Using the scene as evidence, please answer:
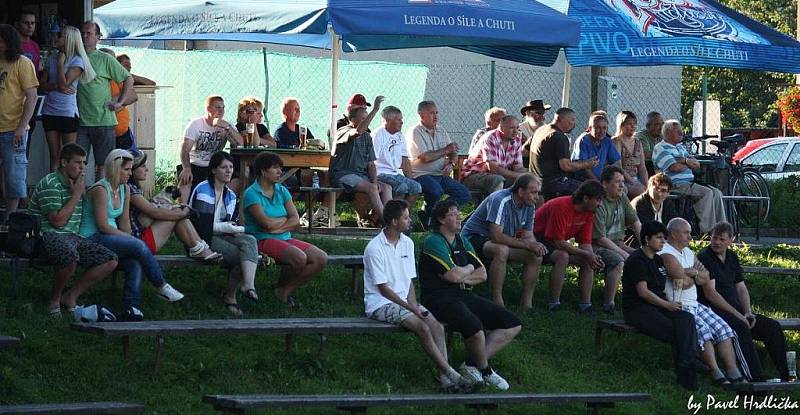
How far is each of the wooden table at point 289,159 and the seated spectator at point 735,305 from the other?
3730 millimetres

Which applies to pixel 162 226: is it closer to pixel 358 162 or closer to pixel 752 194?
pixel 358 162

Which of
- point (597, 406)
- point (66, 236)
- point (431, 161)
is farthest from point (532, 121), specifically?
point (66, 236)

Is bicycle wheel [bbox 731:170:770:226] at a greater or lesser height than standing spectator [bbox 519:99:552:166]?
lesser

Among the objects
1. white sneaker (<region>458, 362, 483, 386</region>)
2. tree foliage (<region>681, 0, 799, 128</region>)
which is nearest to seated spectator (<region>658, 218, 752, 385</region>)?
white sneaker (<region>458, 362, 483, 386</region>)

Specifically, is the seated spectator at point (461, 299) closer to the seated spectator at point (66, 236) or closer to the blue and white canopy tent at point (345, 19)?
the seated spectator at point (66, 236)

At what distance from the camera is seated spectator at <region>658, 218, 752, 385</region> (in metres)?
10.8

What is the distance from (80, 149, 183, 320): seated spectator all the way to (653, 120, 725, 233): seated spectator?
633 cm

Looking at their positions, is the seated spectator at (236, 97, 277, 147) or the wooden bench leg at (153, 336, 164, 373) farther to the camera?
the seated spectator at (236, 97, 277, 147)

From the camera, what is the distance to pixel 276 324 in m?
9.62

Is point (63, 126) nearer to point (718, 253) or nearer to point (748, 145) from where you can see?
point (718, 253)

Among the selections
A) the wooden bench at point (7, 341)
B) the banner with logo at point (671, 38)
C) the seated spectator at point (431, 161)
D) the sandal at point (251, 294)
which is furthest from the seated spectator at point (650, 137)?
the wooden bench at point (7, 341)

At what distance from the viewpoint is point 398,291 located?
997cm

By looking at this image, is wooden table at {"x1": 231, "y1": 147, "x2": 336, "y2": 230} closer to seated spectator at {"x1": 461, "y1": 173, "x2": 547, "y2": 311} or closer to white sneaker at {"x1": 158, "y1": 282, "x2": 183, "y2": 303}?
seated spectator at {"x1": 461, "y1": 173, "x2": 547, "y2": 311}

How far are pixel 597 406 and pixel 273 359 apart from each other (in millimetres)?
2217
